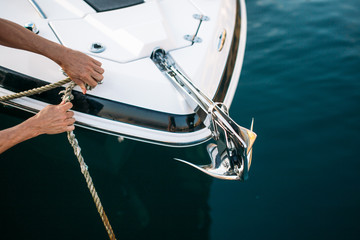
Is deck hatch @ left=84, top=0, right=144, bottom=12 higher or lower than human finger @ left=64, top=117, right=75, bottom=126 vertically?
higher

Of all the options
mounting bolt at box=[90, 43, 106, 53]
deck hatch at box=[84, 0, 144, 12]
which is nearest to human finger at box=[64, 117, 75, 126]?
mounting bolt at box=[90, 43, 106, 53]

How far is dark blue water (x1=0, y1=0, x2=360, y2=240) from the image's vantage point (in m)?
1.93

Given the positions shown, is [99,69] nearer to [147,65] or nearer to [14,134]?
[147,65]

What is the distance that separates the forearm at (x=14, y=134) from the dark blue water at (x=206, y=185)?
0.33 metres

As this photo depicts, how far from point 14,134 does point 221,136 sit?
3.10 feet

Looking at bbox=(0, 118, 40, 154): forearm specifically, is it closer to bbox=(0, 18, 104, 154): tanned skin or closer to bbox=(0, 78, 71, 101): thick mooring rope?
bbox=(0, 18, 104, 154): tanned skin

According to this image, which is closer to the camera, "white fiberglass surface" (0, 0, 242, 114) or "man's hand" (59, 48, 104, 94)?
"man's hand" (59, 48, 104, 94)

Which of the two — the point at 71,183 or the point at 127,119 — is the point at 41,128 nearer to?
the point at 127,119

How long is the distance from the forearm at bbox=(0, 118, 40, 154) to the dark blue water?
326 mm

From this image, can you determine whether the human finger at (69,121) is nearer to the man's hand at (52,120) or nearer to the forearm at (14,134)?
the man's hand at (52,120)

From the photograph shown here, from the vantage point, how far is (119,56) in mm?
1709

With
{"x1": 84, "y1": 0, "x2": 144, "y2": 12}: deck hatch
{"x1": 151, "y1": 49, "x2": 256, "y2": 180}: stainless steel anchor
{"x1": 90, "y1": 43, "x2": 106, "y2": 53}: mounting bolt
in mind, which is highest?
{"x1": 84, "y1": 0, "x2": 144, "y2": 12}: deck hatch

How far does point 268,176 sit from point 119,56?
4.80ft

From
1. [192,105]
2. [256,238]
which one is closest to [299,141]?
[256,238]
